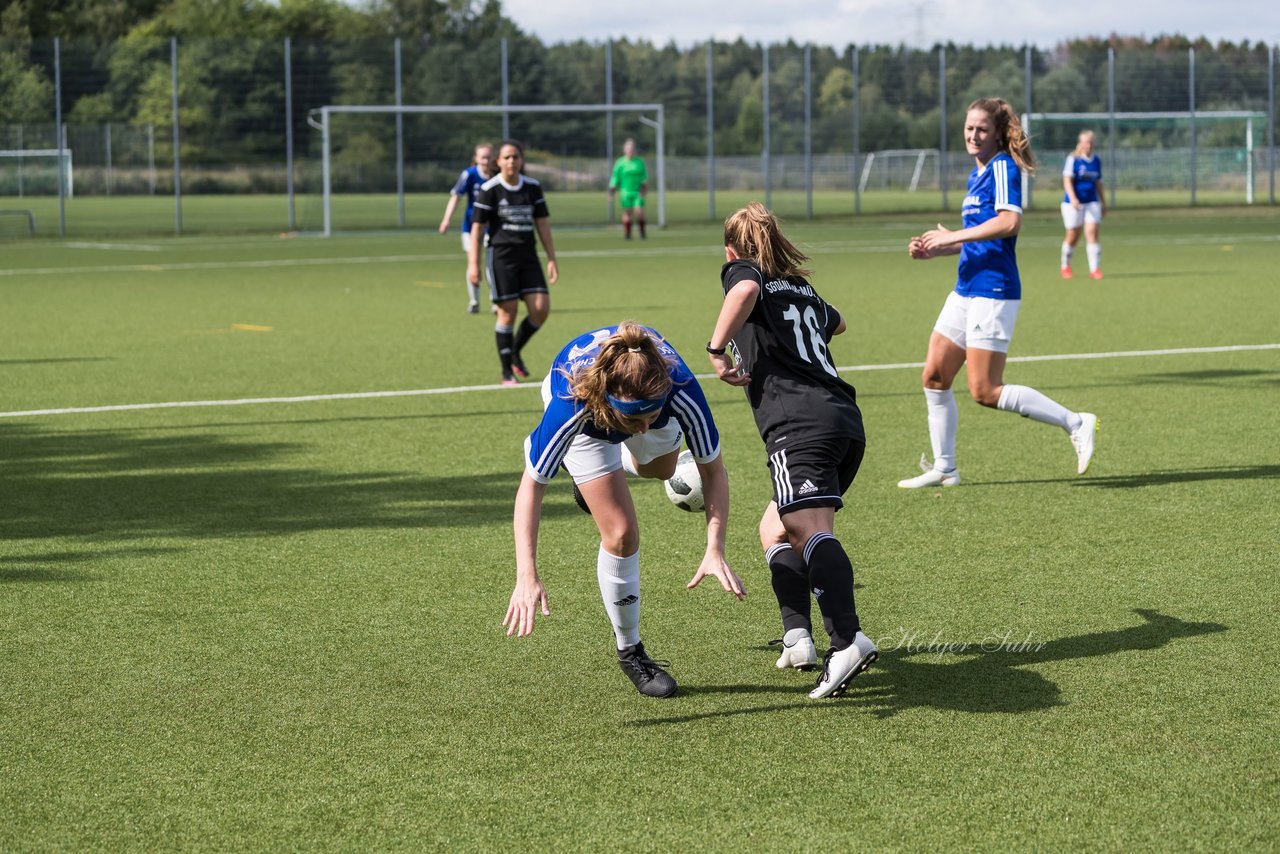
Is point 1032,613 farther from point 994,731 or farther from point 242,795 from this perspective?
point 242,795

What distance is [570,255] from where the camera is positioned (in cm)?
3103

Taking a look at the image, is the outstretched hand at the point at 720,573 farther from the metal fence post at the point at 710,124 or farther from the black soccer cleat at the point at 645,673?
the metal fence post at the point at 710,124

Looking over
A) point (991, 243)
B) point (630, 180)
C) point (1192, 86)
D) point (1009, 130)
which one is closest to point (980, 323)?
point (991, 243)

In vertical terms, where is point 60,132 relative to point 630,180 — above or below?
above

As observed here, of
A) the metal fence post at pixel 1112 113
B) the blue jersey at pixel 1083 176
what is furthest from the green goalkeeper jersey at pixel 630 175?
the metal fence post at pixel 1112 113

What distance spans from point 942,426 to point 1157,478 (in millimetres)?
1186

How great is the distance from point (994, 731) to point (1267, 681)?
3.38 feet

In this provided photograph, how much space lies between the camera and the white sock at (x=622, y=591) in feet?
16.6

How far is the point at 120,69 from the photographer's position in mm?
40625

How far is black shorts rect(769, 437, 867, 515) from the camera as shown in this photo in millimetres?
5133

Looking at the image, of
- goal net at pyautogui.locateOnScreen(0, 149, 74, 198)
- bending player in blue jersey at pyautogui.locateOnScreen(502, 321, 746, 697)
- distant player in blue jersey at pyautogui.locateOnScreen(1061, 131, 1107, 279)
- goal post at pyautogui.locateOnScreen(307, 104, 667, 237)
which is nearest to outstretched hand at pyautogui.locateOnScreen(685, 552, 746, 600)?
bending player in blue jersey at pyautogui.locateOnScreen(502, 321, 746, 697)

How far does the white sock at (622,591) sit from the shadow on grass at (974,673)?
268 mm

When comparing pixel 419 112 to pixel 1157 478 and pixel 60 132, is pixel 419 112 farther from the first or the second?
pixel 1157 478

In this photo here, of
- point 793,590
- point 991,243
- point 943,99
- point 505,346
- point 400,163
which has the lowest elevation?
point 793,590
